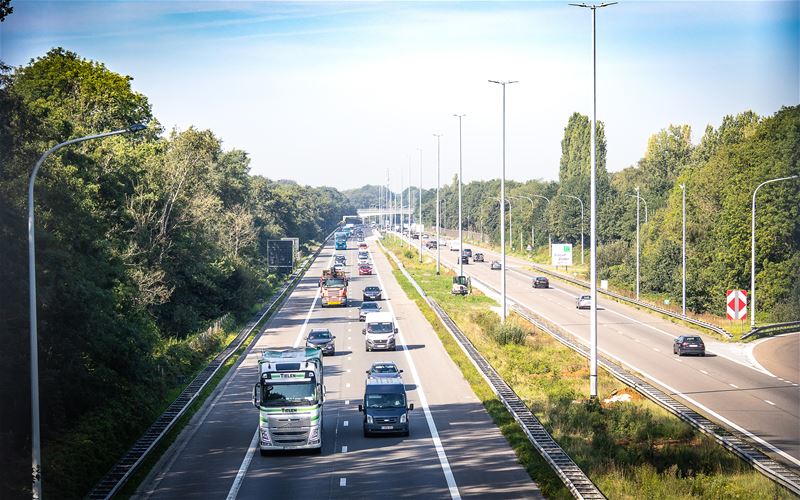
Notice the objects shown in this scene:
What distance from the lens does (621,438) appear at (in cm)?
3206

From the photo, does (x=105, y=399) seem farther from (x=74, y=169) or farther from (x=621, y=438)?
(x=621, y=438)

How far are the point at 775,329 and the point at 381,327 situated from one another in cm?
2993

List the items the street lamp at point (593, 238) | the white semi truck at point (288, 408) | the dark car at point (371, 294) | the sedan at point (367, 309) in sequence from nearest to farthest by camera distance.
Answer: the white semi truck at point (288, 408) < the street lamp at point (593, 238) < the sedan at point (367, 309) < the dark car at point (371, 294)

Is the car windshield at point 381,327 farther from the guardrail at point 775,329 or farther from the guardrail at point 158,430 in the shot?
the guardrail at point 775,329

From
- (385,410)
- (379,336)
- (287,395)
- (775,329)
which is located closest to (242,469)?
(287,395)

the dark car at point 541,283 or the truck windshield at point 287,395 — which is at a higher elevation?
the truck windshield at point 287,395

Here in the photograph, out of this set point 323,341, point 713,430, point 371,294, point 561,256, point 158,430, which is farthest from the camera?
point 561,256

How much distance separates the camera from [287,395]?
29969mm

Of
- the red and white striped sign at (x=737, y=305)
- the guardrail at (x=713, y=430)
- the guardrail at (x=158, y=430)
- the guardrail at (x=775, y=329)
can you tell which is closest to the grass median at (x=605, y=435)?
the guardrail at (x=713, y=430)

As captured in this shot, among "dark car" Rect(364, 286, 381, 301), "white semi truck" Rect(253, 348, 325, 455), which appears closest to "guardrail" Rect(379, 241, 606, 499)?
"white semi truck" Rect(253, 348, 325, 455)

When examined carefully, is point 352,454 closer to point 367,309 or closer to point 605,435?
point 605,435

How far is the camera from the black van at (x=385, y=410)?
32875 mm

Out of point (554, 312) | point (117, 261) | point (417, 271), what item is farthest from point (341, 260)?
point (117, 261)

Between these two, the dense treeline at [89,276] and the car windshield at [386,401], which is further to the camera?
the car windshield at [386,401]
